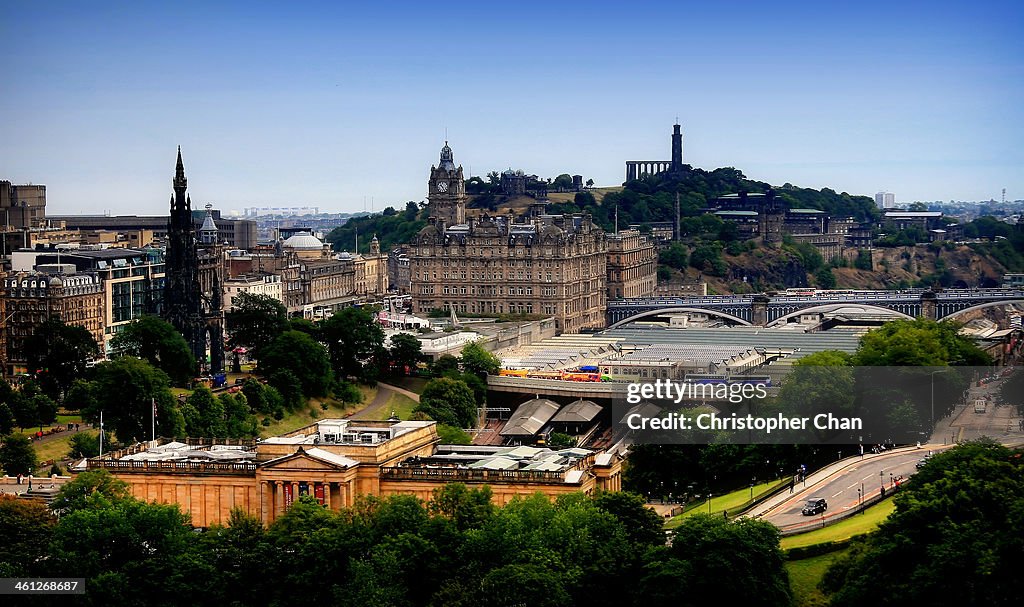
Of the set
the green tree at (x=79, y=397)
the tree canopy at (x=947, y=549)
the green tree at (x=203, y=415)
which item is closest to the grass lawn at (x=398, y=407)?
the green tree at (x=203, y=415)

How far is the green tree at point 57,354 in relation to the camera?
365 ft

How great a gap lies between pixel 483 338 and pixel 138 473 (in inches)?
2944

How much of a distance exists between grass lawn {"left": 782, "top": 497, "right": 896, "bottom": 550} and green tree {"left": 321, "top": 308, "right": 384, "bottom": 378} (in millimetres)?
56926

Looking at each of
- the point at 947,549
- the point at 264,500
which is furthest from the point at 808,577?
the point at 264,500

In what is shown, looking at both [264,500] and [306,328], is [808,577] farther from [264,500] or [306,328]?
[306,328]

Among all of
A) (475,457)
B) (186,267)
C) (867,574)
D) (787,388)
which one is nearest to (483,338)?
(186,267)

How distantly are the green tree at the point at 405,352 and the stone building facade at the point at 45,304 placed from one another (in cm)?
2053

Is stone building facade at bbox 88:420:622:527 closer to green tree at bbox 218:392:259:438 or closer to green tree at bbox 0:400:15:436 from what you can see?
green tree at bbox 0:400:15:436

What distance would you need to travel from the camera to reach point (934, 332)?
435 ft

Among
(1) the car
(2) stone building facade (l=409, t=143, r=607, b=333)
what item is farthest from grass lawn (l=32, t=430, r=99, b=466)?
(2) stone building facade (l=409, t=143, r=607, b=333)

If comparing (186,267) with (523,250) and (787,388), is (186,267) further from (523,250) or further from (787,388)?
(523,250)

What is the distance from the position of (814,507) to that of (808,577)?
31.5 ft

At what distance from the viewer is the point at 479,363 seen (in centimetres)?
13412

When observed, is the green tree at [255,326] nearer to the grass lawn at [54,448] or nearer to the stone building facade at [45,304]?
the stone building facade at [45,304]
